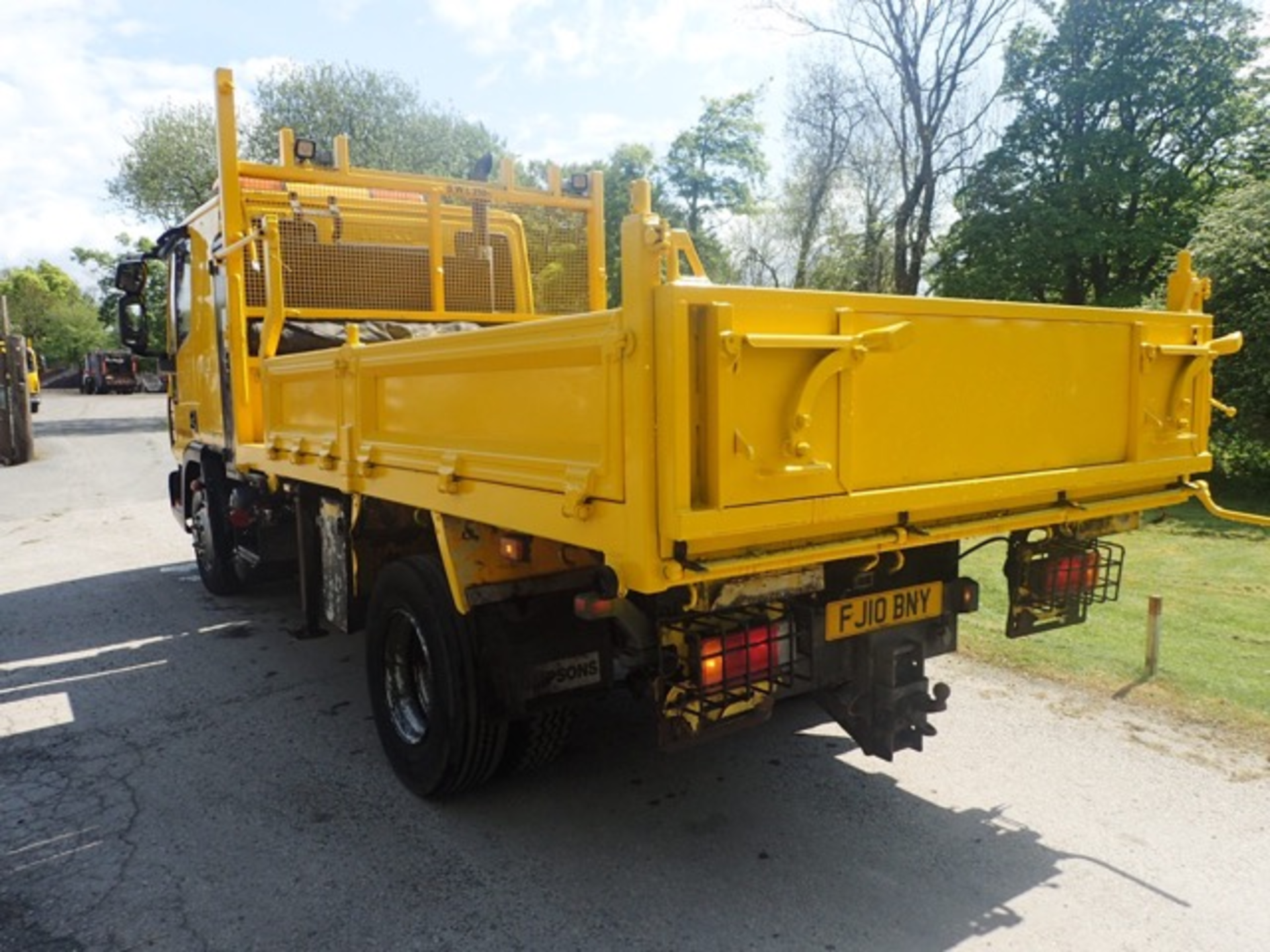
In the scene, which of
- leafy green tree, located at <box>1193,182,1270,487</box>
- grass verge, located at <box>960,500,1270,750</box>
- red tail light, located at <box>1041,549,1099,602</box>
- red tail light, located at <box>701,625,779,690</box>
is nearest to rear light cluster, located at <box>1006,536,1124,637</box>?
red tail light, located at <box>1041,549,1099,602</box>

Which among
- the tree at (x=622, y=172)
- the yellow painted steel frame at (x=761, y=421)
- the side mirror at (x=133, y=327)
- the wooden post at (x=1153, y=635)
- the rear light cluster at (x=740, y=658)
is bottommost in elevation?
the wooden post at (x=1153, y=635)

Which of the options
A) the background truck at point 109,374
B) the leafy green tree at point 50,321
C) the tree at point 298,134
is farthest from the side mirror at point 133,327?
the leafy green tree at point 50,321

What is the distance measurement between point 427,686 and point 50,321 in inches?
2802

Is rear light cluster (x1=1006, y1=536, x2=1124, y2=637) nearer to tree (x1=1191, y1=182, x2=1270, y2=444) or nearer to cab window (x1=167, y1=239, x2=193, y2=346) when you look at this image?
cab window (x1=167, y1=239, x2=193, y2=346)

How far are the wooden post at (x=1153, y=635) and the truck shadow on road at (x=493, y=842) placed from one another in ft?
6.77

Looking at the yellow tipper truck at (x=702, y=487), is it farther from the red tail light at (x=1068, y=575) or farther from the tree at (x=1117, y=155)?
the tree at (x=1117, y=155)

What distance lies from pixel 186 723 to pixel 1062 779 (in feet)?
14.3

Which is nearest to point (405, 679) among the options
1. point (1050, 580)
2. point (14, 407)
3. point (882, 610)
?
point (882, 610)

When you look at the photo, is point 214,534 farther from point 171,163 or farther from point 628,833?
point 171,163

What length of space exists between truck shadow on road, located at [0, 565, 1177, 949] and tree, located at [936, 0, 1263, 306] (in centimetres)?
1770

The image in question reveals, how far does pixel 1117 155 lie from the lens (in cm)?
1945

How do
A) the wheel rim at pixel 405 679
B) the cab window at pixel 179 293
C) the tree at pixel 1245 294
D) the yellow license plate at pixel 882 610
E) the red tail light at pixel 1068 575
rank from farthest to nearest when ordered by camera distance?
the tree at pixel 1245 294 < the cab window at pixel 179 293 < the wheel rim at pixel 405 679 < the red tail light at pixel 1068 575 < the yellow license plate at pixel 882 610

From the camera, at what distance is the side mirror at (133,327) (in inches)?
297

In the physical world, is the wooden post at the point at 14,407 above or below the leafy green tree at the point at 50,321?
below
